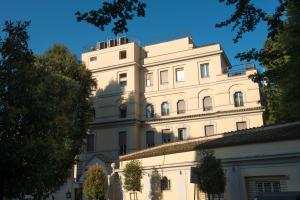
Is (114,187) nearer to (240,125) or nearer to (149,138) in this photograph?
(149,138)

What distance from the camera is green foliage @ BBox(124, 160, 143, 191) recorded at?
25.7m

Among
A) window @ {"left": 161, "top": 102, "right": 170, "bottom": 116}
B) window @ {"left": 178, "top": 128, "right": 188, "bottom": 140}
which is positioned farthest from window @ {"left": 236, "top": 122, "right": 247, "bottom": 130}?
window @ {"left": 161, "top": 102, "right": 170, "bottom": 116}

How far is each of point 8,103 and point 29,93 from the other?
0.54 metres

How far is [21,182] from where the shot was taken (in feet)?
28.0

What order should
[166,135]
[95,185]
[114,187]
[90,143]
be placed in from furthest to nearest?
[90,143], [166,135], [114,187], [95,185]

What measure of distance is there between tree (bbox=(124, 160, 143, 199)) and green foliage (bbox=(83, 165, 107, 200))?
4079 mm

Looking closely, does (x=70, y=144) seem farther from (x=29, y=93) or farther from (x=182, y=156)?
(x=29, y=93)

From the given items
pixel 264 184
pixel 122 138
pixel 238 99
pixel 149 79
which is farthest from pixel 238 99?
pixel 264 184

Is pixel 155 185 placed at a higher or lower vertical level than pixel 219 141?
lower

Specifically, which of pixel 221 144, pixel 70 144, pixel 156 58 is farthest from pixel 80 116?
pixel 221 144

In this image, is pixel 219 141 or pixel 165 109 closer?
pixel 219 141

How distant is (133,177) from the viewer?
84.6 ft

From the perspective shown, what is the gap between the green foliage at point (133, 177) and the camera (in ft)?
84.4

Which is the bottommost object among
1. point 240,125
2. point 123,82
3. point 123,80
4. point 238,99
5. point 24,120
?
point 24,120
